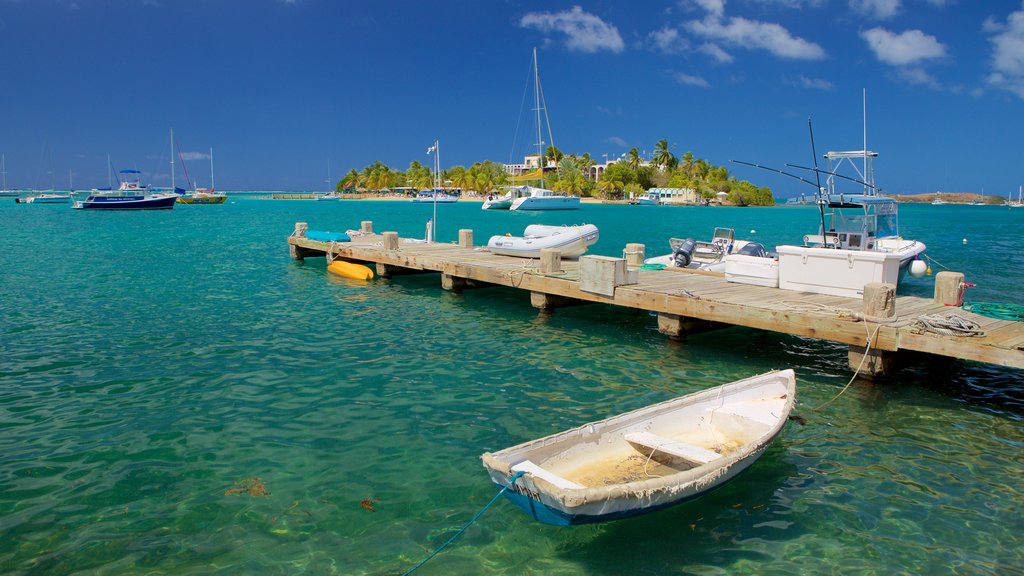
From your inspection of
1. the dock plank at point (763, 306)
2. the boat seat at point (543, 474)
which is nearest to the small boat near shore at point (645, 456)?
the boat seat at point (543, 474)

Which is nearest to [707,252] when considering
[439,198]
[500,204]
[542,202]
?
[542,202]

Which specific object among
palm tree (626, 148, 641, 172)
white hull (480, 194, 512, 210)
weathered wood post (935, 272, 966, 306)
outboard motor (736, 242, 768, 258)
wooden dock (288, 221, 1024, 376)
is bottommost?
wooden dock (288, 221, 1024, 376)

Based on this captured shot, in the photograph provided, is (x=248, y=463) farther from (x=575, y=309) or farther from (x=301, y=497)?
(x=575, y=309)

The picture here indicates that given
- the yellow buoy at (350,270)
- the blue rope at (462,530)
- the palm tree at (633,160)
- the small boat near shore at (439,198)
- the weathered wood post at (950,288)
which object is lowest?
the blue rope at (462,530)

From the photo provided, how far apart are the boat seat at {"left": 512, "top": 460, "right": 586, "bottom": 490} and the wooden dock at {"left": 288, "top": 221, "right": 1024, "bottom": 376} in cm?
719

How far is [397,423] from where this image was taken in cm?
962

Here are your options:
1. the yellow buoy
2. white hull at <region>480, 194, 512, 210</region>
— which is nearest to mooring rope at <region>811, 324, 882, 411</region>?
the yellow buoy

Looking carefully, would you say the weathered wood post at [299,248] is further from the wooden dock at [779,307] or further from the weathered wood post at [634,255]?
the weathered wood post at [634,255]

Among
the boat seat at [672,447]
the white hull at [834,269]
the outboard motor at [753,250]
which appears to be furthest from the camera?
the outboard motor at [753,250]

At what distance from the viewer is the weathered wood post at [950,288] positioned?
12.9 metres

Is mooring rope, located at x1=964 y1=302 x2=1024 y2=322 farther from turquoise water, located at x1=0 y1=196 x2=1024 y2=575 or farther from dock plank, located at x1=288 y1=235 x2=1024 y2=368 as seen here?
turquoise water, located at x1=0 y1=196 x2=1024 y2=575

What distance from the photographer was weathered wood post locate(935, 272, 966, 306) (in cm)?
1291

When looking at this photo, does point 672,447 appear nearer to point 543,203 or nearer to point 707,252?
point 707,252

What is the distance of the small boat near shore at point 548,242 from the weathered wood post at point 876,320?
10212 millimetres
